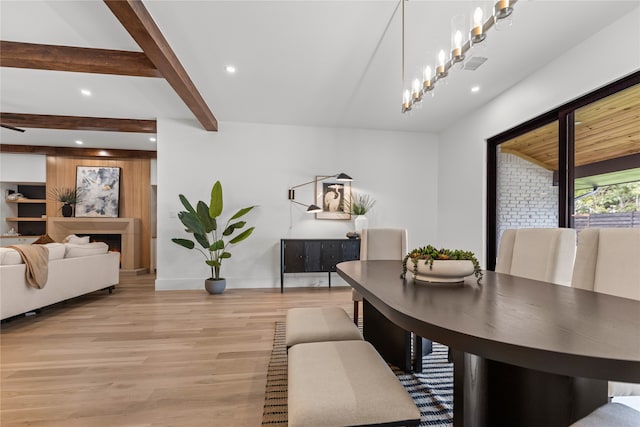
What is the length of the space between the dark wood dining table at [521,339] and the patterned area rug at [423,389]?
0.39 meters

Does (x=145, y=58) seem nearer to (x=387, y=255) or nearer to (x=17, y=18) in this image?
(x=17, y=18)

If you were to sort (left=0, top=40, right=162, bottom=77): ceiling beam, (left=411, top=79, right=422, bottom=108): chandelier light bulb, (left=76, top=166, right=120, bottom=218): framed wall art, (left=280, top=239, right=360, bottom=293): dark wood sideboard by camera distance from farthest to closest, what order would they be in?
(left=76, top=166, right=120, bottom=218): framed wall art, (left=280, top=239, right=360, bottom=293): dark wood sideboard, (left=0, top=40, right=162, bottom=77): ceiling beam, (left=411, top=79, right=422, bottom=108): chandelier light bulb

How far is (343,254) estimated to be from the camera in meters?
4.75

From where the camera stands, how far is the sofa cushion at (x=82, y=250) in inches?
149

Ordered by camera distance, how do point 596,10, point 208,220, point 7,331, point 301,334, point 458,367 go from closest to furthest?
point 458,367
point 301,334
point 596,10
point 7,331
point 208,220

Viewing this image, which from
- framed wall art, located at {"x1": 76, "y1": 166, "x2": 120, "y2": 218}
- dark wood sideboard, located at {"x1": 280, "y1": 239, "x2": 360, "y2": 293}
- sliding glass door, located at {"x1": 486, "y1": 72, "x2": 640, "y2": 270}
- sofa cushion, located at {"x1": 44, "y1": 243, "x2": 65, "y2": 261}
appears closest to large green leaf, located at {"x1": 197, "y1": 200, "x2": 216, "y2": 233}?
dark wood sideboard, located at {"x1": 280, "y1": 239, "x2": 360, "y2": 293}

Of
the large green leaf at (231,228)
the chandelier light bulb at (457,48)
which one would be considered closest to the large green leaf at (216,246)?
the large green leaf at (231,228)

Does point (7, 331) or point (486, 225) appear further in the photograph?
point (486, 225)

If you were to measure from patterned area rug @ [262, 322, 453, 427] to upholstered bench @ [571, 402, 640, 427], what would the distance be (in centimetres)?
86

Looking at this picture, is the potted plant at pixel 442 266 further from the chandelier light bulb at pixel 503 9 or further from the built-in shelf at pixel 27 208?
the built-in shelf at pixel 27 208

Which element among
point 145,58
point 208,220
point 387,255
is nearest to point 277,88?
point 145,58

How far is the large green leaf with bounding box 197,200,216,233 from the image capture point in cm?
446

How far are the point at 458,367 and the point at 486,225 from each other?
3.69 meters

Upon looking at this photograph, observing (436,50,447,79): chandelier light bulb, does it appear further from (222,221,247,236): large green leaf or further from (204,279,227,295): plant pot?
(204,279,227,295): plant pot
